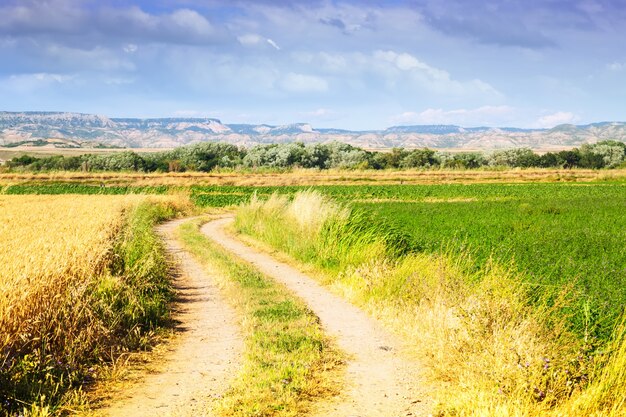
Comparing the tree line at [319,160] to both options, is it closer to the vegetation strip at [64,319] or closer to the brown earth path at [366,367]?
the brown earth path at [366,367]

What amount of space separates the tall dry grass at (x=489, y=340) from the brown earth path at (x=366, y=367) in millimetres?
300

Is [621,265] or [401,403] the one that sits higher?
[621,265]

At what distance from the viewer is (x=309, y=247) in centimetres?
2011

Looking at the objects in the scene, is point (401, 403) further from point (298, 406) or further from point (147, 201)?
point (147, 201)

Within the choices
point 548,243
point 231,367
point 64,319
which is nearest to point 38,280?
point 64,319

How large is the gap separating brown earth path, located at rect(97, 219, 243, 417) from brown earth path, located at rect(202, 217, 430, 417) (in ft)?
5.58

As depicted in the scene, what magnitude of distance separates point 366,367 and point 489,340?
76.9 inches

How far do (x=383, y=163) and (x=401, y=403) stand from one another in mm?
101176

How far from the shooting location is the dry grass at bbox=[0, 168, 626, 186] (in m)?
65.9

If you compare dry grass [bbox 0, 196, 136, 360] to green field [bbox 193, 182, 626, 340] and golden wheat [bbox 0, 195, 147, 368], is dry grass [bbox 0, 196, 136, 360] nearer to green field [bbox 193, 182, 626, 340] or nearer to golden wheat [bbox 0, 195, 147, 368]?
golden wheat [bbox 0, 195, 147, 368]

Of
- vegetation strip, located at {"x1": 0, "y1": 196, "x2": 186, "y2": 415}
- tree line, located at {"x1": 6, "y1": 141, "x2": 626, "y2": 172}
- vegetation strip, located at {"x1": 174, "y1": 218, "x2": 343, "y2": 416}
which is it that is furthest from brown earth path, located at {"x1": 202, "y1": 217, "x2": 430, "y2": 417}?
tree line, located at {"x1": 6, "y1": 141, "x2": 626, "y2": 172}

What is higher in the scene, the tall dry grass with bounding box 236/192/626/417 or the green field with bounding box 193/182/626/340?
the green field with bounding box 193/182/626/340

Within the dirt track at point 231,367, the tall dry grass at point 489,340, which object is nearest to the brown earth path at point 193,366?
the dirt track at point 231,367

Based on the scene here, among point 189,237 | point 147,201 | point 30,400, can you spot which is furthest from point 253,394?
point 147,201
